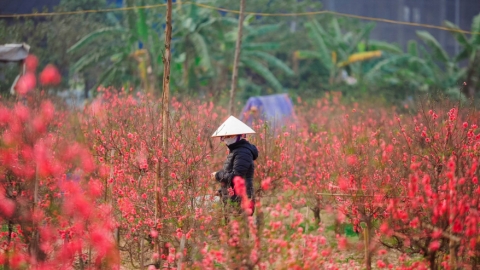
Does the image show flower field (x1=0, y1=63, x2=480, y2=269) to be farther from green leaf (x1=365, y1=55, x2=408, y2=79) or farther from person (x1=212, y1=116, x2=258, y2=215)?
green leaf (x1=365, y1=55, x2=408, y2=79)

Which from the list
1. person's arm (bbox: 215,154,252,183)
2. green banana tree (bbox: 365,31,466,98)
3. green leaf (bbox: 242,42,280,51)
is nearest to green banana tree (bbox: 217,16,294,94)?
green leaf (bbox: 242,42,280,51)

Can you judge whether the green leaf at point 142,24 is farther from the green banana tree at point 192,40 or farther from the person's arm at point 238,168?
the person's arm at point 238,168

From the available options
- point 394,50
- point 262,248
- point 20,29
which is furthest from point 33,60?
point 262,248

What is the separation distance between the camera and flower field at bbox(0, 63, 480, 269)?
18.1 ft

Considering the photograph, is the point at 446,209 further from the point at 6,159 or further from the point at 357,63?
the point at 357,63

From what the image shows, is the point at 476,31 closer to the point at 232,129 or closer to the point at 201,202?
the point at 232,129

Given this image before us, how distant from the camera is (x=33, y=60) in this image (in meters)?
20.7

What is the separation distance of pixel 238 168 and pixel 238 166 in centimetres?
2

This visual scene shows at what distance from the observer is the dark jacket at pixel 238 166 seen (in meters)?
7.83

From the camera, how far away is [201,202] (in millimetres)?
7422

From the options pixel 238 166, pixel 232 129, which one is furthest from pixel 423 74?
pixel 238 166

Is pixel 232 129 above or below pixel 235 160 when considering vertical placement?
above

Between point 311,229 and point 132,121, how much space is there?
3.40 metres

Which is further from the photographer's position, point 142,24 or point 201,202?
A: point 142,24
